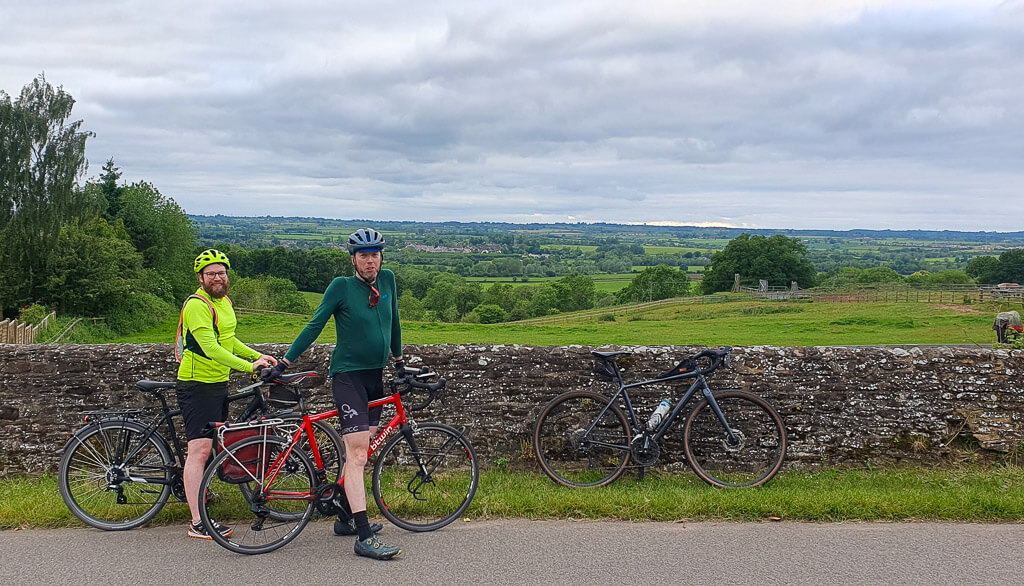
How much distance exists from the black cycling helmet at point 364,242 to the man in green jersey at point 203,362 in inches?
40.3

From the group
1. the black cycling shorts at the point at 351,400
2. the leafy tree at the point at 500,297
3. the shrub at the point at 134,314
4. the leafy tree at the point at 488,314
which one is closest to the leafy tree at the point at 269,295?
the shrub at the point at 134,314

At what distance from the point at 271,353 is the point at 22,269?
53.6 metres

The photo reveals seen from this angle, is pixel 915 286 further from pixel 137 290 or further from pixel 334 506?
pixel 334 506

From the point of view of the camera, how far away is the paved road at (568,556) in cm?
475

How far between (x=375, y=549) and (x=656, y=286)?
99.8 m

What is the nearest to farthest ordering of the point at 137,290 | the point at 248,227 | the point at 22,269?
1. the point at 22,269
2. the point at 137,290
3. the point at 248,227

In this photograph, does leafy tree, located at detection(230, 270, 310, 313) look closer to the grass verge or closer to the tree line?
the tree line

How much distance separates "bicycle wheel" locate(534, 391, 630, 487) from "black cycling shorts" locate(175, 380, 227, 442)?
9.19ft

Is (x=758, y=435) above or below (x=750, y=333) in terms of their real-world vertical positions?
above

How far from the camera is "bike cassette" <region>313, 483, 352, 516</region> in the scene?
5559 mm

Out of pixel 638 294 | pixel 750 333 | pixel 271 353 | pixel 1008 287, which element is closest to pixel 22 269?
pixel 750 333

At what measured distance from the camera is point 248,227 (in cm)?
13612

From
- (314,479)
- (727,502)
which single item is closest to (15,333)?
(314,479)

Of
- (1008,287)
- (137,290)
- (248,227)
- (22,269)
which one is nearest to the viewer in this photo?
(22,269)
